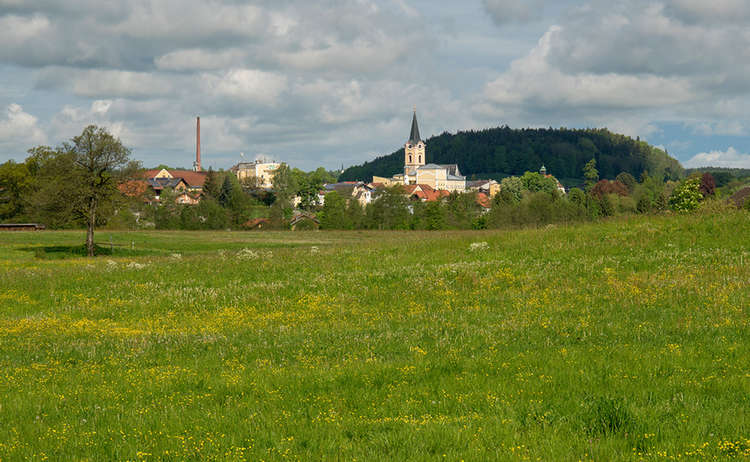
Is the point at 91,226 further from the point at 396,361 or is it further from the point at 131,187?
the point at 396,361

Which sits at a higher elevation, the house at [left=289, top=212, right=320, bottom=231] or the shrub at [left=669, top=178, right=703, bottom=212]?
the shrub at [left=669, top=178, right=703, bottom=212]

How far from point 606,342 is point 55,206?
49.8 meters

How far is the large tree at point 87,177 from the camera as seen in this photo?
165ft

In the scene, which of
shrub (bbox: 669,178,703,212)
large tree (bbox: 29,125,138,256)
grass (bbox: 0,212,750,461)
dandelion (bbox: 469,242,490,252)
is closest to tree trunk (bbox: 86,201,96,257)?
large tree (bbox: 29,125,138,256)

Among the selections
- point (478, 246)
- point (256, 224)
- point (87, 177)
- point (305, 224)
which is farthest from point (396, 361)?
point (256, 224)

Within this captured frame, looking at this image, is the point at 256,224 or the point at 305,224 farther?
the point at 256,224

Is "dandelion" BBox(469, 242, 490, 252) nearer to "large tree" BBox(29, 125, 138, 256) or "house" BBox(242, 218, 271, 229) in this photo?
"large tree" BBox(29, 125, 138, 256)

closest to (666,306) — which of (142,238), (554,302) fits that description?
(554,302)

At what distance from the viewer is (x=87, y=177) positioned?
51.3m

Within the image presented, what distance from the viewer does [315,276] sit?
23.8 meters

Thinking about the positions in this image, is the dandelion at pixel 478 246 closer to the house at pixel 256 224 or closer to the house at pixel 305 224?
the house at pixel 305 224

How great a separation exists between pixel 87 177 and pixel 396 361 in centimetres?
4776

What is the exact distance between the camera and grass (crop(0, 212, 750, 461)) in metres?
7.25

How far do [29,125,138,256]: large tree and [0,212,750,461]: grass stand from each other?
28253 millimetres
